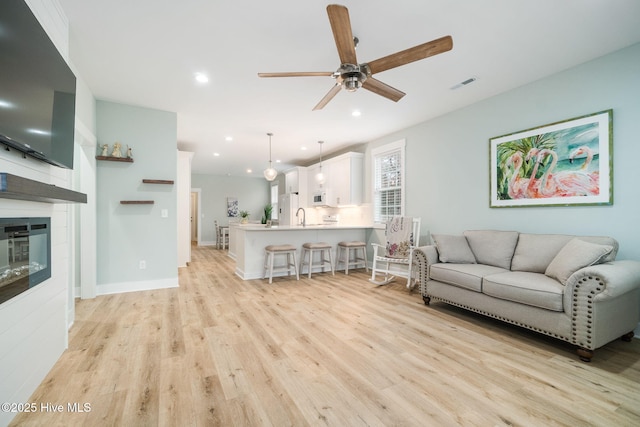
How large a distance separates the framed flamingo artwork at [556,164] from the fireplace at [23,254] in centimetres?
453

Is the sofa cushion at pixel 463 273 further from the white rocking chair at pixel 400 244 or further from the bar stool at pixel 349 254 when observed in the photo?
the bar stool at pixel 349 254

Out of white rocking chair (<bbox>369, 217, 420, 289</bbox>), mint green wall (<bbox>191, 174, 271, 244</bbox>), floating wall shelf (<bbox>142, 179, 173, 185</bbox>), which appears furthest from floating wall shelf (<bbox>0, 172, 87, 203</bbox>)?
mint green wall (<bbox>191, 174, 271, 244</bbox>)

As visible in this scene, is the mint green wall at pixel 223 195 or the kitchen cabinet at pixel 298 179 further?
the mint green wall at pixel 223 195

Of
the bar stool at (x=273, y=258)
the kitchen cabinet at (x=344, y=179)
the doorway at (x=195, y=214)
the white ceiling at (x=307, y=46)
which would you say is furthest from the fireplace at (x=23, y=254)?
the doorway at (x=195, y=214)

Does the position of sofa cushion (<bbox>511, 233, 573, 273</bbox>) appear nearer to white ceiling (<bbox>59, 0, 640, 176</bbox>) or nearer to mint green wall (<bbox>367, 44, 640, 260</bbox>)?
mint green wall (<bbox>367, 44, 640, 260</bbox>)

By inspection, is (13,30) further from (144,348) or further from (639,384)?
(639,384)

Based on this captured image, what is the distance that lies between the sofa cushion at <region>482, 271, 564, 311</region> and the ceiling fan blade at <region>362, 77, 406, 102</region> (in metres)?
2.01

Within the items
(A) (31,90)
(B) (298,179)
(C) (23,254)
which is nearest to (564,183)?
(A) (31,90)

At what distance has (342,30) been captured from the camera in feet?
5.99

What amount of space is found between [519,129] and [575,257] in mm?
1761

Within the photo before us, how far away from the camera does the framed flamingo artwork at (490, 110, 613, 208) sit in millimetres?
2740

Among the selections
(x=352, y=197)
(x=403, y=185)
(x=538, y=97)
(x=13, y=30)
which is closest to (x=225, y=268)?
(x=352, y=197)

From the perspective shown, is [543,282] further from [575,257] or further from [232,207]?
[232,207]

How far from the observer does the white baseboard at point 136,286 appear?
3.83 m
